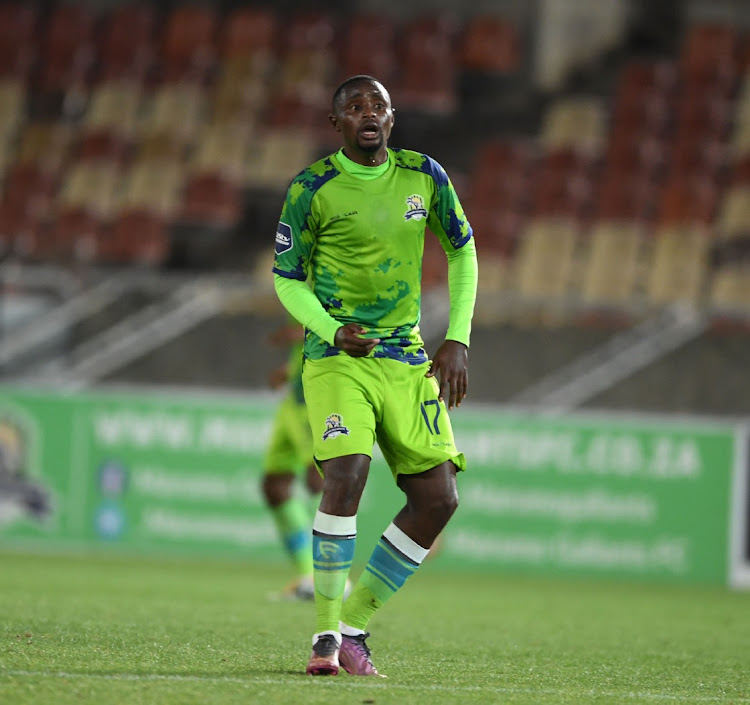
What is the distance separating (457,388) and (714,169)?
12.3 meters

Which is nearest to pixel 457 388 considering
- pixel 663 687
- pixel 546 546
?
pixel 663 687

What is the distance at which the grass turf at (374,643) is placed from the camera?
4.49 m

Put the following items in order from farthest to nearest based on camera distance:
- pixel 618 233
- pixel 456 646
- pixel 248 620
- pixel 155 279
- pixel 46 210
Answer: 1. pixel 46 210
2. pixel 618 233
3. pixel 155 279
4. pixel 248 620
5. pixel 456 646

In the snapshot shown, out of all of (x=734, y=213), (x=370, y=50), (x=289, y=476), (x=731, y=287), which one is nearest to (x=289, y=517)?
(x=289, y=476)

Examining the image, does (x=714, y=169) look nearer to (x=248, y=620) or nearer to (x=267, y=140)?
(x=267, y=140)

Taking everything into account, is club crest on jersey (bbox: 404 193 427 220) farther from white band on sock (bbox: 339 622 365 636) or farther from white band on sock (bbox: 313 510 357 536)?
white band on sock (bbox: 339 622 365 636)

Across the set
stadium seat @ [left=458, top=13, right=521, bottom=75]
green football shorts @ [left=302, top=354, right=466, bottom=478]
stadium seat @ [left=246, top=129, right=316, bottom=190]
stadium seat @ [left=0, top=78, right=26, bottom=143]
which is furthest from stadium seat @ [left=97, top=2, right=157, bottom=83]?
green football shorts @ [left=302, top=354, right=466, bottom=478]

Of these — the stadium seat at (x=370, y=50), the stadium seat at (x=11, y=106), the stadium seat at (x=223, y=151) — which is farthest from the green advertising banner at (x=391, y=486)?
the stadium seat at (x=370, y=50)

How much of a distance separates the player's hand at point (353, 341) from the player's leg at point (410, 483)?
0.68ft

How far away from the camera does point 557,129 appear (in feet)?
58.8

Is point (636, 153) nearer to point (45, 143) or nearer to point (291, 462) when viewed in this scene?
point (45, 143)

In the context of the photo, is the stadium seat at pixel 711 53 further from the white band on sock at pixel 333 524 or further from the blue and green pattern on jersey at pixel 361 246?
the white band on sock at pixel 333 524

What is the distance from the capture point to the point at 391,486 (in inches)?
485

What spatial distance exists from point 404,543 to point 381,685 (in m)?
0.64
